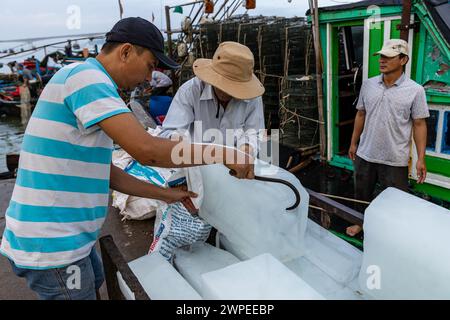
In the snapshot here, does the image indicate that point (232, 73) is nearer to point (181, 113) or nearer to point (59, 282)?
point (181, 113)

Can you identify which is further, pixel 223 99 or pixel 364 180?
pixel 364 180

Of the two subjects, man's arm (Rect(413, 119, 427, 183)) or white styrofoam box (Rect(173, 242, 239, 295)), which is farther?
man's arm (Rect(413, 119, 427, 183))

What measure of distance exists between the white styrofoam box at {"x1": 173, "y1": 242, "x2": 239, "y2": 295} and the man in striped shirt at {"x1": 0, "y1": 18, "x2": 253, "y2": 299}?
43 cm

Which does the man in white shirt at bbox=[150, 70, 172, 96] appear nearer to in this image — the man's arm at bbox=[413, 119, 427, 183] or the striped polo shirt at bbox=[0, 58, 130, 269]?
the man's arm at bbox=[413, 119, 427, 183]

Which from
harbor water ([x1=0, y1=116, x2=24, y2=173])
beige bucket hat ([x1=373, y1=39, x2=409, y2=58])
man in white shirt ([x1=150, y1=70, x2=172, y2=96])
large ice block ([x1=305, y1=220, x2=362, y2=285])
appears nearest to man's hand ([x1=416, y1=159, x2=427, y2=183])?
beige bucket hat ([x1=373, y1=39, x2=409, y2=58])

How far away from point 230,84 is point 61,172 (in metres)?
1.10

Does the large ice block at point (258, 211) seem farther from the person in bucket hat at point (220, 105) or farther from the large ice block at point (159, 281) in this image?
the large ice block at point (159, 281)

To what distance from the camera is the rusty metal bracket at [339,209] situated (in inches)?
66.3

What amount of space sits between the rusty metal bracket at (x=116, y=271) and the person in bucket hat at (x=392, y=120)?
270 cm

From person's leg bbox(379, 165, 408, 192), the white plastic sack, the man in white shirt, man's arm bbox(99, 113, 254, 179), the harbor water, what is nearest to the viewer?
man's arm bbox(99, 113, 254, 179)

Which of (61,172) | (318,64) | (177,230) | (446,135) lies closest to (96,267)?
(177,230)

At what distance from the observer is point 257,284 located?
3.92 feet

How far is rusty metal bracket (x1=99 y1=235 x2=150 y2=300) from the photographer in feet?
3.89
